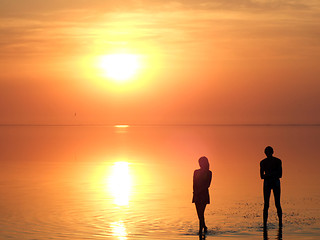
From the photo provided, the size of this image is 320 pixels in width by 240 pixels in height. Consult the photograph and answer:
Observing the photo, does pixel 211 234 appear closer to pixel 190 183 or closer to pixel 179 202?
pixel 179 202

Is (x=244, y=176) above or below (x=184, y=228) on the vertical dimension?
above

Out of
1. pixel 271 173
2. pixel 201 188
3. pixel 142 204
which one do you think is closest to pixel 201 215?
pixel 201 188

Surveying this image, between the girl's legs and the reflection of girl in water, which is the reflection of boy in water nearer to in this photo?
the reflection of girl in water

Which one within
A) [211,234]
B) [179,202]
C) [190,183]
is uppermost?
[190,183]

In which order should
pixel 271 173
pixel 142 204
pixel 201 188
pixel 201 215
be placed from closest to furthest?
pixel 201 215 < pixel 201 188 < pixel 271 173 < pixel 142 204

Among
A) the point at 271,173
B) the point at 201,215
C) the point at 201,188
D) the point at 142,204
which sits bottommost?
the point at 201,215

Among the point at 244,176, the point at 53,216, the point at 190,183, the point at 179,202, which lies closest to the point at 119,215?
the point at 53,216

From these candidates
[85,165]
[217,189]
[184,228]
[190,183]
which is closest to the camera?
[184,228]

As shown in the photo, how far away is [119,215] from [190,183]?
10374mm

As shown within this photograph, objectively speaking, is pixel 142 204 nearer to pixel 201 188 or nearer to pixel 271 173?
pixel 201 188

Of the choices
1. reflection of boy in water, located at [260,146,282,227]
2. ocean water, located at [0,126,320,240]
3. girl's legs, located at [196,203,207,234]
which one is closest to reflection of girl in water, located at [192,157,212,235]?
girl's legs, located at [196,203,207,234]

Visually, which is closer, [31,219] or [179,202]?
[31,219]

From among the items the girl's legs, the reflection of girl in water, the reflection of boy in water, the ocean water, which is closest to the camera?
the girl's legs

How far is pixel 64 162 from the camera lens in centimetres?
4250
